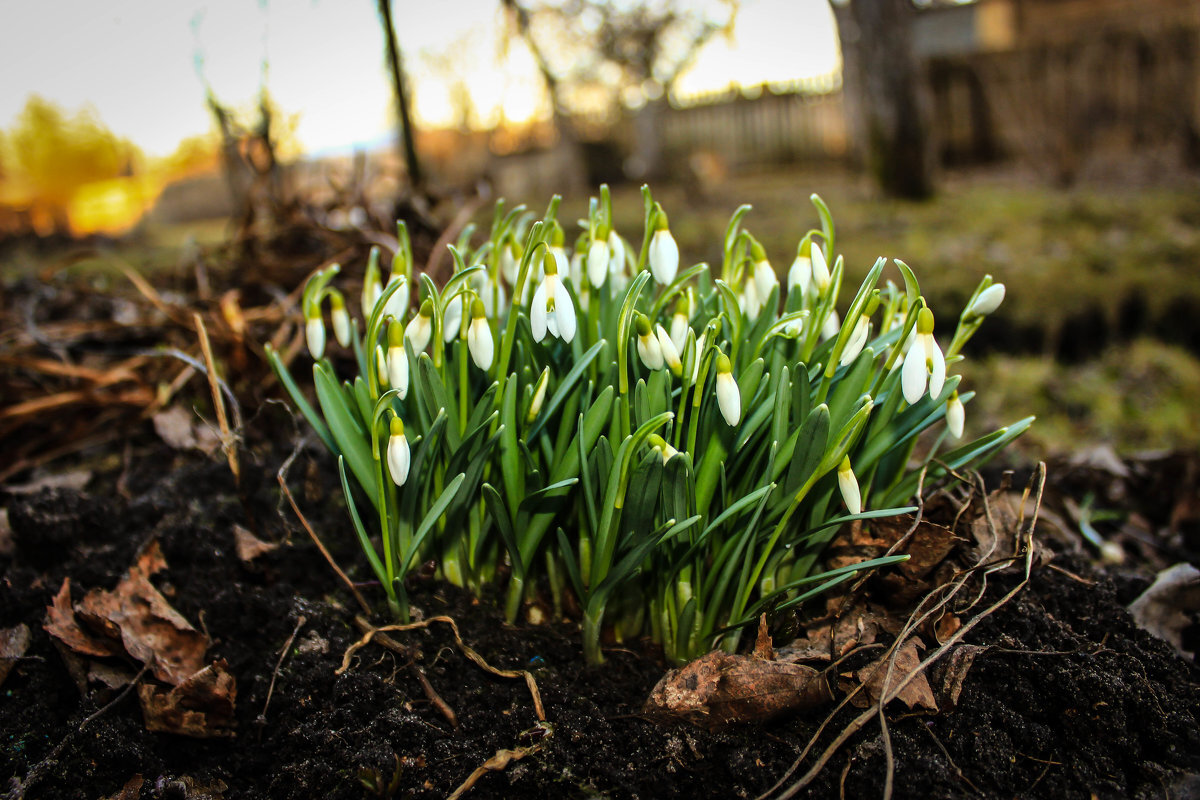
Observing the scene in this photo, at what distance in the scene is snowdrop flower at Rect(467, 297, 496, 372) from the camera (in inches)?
42.4

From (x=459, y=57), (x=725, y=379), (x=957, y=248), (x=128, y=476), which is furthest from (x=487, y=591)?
(x=459, y=57)

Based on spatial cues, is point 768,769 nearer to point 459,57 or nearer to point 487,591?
point 487,591

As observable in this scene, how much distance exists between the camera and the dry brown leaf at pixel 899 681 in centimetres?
108

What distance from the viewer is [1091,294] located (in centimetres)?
363

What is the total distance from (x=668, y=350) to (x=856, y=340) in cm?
30

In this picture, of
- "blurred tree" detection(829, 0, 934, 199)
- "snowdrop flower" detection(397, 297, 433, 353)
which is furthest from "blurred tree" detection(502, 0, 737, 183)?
"snowdrop flower" detection(397, 297, 433, 353)

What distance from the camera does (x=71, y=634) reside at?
4.12 feet

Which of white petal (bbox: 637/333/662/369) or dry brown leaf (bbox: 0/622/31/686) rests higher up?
white petal (bbox: 637/333/662/369)

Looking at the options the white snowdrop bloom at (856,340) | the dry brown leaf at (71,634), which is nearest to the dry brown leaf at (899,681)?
the white snowdrop bloom at (856,340)

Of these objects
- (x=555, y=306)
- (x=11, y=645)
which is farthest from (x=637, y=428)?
(x=11, y=645)

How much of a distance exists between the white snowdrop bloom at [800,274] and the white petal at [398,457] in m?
0.67

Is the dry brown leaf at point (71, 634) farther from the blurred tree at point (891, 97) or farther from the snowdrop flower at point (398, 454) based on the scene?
the blurred tree at point (891, 97)

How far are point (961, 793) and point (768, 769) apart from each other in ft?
0.80

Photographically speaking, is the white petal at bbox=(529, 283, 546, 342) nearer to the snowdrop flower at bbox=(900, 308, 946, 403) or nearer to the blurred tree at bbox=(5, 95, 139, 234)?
the snowdrop flower at bbox=(900, 308, 946, 403)
